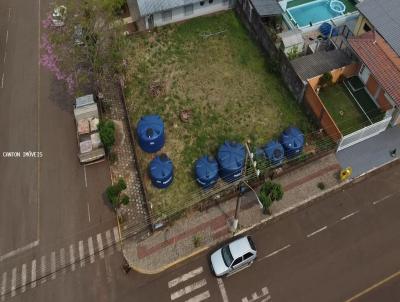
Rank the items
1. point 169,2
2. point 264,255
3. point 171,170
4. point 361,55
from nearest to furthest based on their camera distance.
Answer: point 264,255 < point 171,170 < point 361,55 < point 169,2

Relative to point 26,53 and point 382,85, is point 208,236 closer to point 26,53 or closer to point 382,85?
point 382,85

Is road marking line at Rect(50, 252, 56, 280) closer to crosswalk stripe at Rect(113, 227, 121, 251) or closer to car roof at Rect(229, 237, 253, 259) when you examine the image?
crosswalk stripe at Rect(113, 227, 121, 251)

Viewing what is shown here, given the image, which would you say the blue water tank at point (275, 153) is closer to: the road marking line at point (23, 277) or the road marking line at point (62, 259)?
the road marking line at point (62, 259)

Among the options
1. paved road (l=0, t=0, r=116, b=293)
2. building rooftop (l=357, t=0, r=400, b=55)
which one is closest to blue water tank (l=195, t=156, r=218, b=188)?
paved road (l=0, t=0, r=116, b=293)

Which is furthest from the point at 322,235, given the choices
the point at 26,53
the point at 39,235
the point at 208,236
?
the point at 26,53

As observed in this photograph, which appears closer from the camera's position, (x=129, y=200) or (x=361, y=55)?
(x=129, y=200)

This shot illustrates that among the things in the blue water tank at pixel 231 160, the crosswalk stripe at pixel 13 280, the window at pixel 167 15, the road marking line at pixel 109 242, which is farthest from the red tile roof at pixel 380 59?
the crosswalk stripe at pixel 13 280
